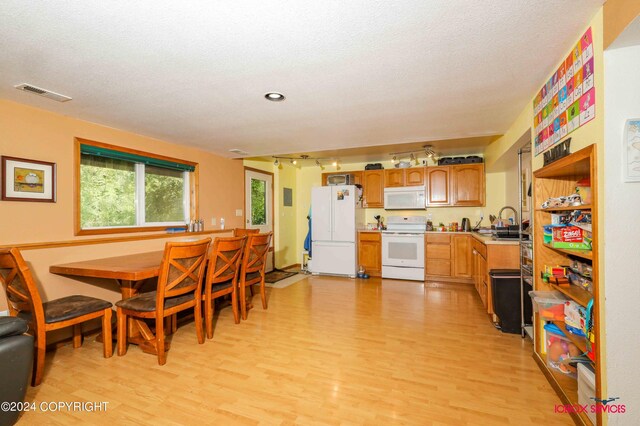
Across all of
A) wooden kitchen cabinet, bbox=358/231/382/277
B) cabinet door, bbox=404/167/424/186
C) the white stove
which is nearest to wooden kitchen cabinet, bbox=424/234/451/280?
the white stove

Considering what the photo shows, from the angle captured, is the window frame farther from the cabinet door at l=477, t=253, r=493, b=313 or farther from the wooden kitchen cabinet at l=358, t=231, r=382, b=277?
the cabinet door at l=477, t=253, r=493, b=313

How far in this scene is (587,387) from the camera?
155cm

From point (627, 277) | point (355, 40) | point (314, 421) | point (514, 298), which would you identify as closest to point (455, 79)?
point (355, 40)

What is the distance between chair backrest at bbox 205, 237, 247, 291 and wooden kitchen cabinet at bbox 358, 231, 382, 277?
3.00 metres

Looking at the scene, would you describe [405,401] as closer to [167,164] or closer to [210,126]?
[210,126]

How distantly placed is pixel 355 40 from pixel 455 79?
91 centimetres

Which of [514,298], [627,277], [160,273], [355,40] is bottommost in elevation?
[514,298]

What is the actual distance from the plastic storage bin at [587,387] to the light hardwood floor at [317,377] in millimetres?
182

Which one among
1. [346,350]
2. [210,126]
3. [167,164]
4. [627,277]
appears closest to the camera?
[627,277]

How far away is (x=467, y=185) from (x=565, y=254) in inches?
122

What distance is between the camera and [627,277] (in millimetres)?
1359

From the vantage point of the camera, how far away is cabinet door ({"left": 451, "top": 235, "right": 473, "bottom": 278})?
4828 millimetres

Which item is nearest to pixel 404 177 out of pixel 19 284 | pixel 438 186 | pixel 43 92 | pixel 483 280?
pixel 438 186

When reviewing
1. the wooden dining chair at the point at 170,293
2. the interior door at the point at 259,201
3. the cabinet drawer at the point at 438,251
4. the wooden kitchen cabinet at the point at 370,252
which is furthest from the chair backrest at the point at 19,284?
the cabinet drawer at the point at 438,251
